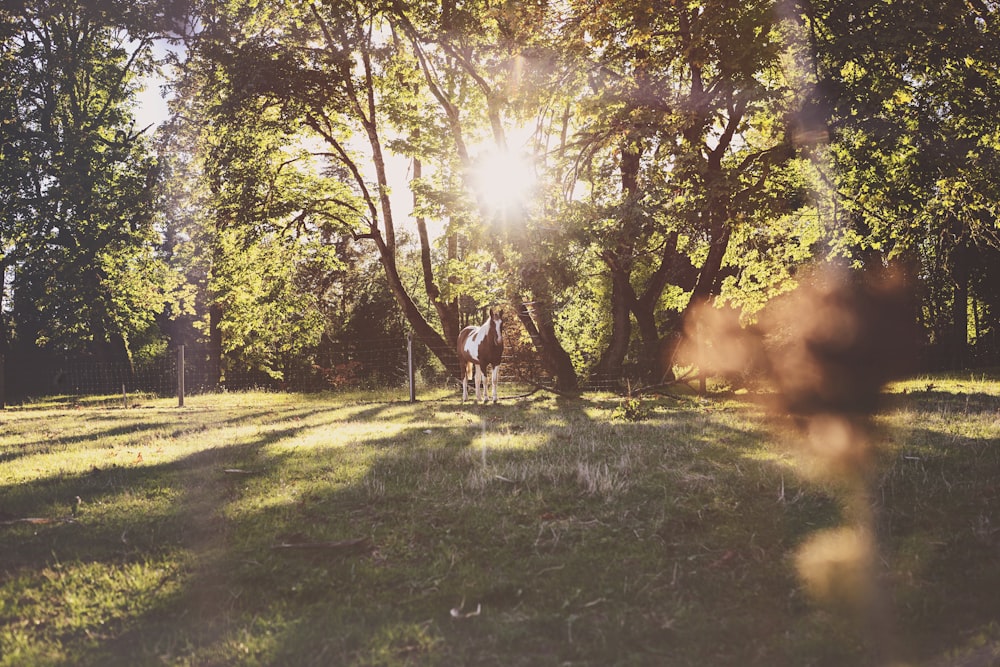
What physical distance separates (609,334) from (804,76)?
14.6 m

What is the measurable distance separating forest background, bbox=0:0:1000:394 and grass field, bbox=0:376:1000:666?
6.54 m

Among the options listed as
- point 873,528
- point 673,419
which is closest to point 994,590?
point 873,528

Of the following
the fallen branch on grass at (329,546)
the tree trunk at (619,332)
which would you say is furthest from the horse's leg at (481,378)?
the fallen branch on grass at (329,546)

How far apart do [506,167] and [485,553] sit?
15.9 meters

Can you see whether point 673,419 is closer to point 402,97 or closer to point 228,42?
point 402,97

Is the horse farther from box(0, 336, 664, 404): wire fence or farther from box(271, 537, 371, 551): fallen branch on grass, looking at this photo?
box(271, 537, 371, 551): fallen branch on grass

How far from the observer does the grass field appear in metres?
4.39

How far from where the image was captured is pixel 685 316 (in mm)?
21094

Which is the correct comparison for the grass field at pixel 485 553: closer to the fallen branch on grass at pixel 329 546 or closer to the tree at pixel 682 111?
the fallen branch on grass at pixel 329 546

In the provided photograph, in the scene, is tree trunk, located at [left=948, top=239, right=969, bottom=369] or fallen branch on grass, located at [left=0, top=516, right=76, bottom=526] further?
tree trunk, located at [left=948, top=239, right=969, bottom=369]

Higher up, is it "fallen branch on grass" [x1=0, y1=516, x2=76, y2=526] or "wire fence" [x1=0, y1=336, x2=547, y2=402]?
"wire fence" [x1=0, y1=336, x2=547, y2=402]

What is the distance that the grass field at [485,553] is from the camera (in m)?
4.39

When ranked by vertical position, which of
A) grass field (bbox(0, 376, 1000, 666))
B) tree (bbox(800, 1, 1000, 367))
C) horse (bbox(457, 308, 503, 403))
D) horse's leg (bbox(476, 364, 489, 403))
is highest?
tree (bbox(800, 1, 1000, 367))

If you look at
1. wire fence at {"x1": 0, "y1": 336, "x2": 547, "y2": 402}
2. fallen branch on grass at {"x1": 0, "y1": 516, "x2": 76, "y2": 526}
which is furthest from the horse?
fallen branch on grass at {"x1": 0, "y1": 516, "x2": 76, "y2": 526}
